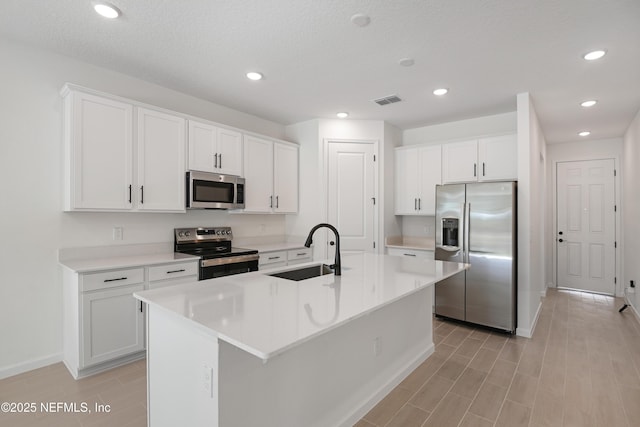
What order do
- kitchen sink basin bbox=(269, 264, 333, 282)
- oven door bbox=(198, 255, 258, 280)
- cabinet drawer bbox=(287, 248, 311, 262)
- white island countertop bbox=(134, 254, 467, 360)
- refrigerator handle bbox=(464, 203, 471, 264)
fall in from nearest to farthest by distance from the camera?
white island countertop bbox=(134, 254, 467, 360) < kitchen sink basin bbox=(269, 264, 333, 282) < oven door bbox=(198, 255, 258, 280) < refrigerator handle bbox=(464, 203, 471, 264) < cabinet drawer bbox=(287, 248, 311, 262)

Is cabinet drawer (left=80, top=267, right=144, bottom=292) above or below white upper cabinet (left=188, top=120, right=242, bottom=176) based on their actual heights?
below

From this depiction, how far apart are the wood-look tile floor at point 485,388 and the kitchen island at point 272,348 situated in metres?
0.35

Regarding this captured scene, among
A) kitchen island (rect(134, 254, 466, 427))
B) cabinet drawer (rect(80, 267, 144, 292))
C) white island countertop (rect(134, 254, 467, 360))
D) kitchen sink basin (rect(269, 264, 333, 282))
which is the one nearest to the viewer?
white island countertop (rect(134, 254, 467, 360))

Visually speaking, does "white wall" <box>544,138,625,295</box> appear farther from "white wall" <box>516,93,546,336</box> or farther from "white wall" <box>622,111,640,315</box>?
"white wall" <box>516,93,546,336</box>

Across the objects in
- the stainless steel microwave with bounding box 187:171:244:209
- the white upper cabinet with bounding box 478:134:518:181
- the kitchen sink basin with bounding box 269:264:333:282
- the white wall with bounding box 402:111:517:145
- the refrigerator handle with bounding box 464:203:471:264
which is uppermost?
the white wall with bounding box 402:111:517:145

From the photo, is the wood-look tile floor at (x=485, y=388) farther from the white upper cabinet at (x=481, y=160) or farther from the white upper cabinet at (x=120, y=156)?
the white upper cabinet at (x=481, y=160)

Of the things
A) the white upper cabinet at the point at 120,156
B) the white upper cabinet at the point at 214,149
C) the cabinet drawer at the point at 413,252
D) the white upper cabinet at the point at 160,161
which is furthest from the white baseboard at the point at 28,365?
the cabinet drawer at the point at 413,252

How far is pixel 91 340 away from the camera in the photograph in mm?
2506

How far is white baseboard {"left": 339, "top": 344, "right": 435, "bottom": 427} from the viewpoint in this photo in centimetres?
202

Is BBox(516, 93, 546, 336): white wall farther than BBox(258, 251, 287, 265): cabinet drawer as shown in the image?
No

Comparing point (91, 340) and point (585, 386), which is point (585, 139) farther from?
point (91, 340)

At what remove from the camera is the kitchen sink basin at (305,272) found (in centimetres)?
235

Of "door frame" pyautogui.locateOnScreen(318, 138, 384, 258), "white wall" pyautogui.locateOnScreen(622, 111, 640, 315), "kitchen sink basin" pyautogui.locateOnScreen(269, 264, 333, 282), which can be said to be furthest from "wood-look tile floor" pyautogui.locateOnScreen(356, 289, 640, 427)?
"door frame" pyautogui.locateOnScreen(318, 138, 384, 258)

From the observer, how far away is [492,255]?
3602 millimetres
